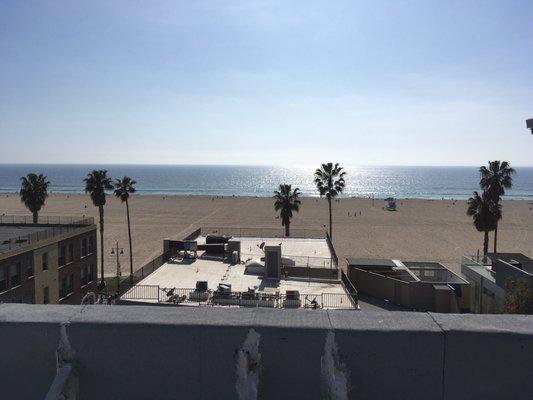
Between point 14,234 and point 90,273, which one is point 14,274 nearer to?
point 14,234

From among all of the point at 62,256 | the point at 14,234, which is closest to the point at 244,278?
the point at 62,256

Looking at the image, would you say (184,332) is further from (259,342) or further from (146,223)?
(146,223)

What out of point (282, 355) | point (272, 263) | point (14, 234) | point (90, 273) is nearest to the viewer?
point (282, 355)

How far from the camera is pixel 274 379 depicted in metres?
3.25

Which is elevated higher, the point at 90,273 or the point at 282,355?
the point at 282,355

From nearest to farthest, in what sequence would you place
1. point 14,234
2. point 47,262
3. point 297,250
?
point 47,262
point 14,234
point 297,250

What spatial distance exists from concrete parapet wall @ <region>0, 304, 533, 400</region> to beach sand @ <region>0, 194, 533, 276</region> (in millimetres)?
40328

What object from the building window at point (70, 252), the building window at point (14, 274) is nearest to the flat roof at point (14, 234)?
the building window at point (14, 274)

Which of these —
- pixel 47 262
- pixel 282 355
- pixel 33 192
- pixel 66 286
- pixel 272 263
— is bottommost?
pixel 66 286

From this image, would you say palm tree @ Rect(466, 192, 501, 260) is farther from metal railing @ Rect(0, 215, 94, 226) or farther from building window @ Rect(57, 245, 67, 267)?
building window @ Rect(57, 245, 67, 267)

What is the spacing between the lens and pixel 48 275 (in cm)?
2717

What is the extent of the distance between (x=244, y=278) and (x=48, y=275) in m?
12.7

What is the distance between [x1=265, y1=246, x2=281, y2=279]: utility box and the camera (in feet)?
74.2

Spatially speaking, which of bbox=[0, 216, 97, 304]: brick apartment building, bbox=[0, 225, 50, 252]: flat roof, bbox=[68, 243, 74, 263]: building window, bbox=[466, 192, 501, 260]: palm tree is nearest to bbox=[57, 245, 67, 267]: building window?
bbox=[0, 216, 97, 304]: brick apartment building
